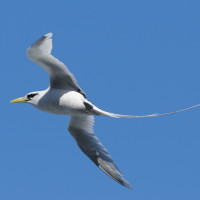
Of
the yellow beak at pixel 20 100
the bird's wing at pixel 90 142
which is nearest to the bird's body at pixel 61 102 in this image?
the yellow beak at pixel 20 100

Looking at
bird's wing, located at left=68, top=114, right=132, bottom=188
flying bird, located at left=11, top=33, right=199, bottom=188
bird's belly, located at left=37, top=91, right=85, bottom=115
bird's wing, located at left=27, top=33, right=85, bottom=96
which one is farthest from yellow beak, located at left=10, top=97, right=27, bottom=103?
bird's wing, located at left=68, top=114, right=132, bottom=188

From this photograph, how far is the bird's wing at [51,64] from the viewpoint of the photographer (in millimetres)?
12341

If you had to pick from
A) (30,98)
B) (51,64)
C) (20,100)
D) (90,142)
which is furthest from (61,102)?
(90,142)

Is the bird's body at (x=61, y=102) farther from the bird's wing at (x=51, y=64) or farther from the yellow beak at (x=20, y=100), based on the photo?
the yellow beak at (x=20, y=100)

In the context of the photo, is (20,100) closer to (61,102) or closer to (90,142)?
(61,102)

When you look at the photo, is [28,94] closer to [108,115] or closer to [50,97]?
[50,97]

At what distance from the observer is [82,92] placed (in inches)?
530

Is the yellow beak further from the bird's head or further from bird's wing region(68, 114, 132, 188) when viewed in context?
bird's wing region(68, 114, 132, 188)

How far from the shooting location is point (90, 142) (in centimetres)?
1502

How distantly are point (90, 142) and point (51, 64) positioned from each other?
3.35 metres

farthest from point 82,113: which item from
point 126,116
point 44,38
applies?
point 44,38

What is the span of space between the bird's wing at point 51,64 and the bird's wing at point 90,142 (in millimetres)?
1854

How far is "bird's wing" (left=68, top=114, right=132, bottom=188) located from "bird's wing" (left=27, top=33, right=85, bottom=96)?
1854 mm

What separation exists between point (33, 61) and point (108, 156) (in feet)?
13.5
